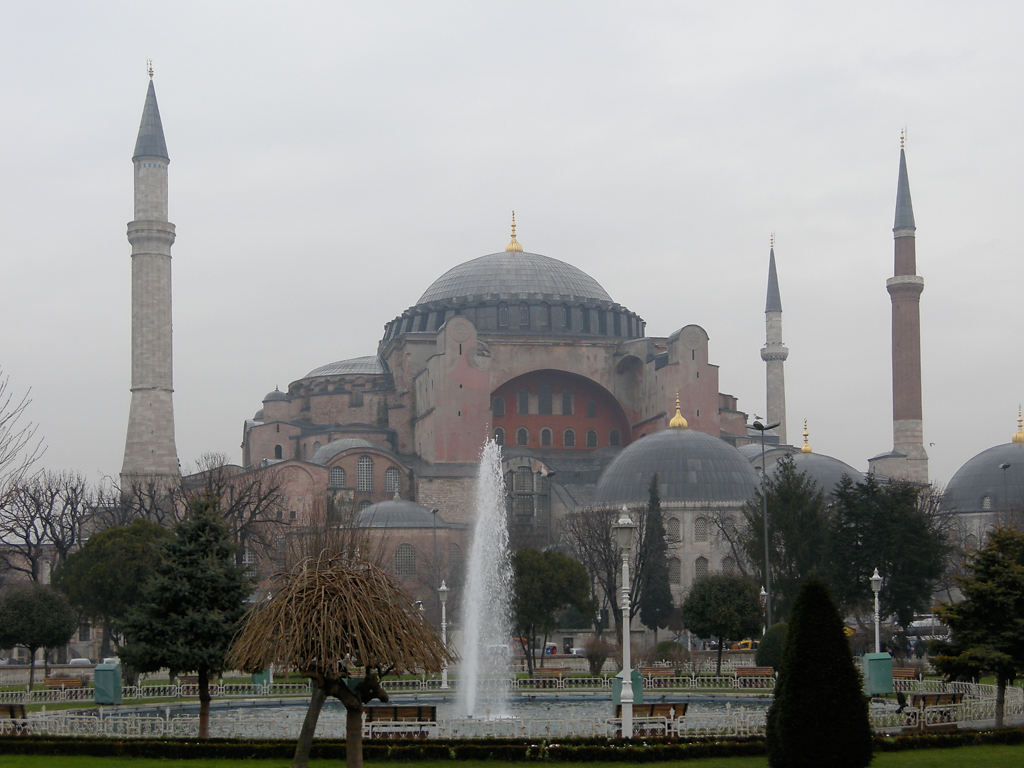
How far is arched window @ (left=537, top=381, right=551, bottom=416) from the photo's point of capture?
6506cm

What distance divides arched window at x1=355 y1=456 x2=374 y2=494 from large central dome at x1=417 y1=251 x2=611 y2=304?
12675 millimetres

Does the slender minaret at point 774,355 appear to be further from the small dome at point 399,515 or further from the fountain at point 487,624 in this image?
the fountain at point 487,624

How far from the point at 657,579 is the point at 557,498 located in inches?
471

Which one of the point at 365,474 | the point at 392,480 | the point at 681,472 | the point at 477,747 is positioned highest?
the point at 365,474

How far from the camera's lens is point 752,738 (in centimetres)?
1627

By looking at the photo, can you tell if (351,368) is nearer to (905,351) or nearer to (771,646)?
(905,351)

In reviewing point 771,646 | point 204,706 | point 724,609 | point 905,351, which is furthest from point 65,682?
point 905,351

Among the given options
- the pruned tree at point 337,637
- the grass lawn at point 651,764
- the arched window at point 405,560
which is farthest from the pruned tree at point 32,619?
Answer: the arched window at point 405,560

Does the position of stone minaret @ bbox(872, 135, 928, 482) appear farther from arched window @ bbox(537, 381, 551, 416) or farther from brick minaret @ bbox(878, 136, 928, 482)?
arched window @ bbox(537, 381, 551, 416)

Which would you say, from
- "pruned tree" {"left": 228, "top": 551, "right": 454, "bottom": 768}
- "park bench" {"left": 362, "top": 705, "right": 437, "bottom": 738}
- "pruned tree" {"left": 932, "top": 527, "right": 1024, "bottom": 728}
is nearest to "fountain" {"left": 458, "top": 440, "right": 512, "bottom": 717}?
"park bench" {"left": 362, "top": 705, "right": 437, "bottom": 738}

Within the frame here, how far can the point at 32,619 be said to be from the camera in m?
32.0

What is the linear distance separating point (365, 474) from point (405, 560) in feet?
23.1

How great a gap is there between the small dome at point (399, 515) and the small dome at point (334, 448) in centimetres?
488

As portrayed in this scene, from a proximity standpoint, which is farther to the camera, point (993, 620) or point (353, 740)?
point (993, 620)
